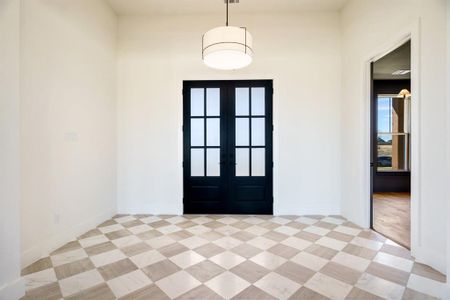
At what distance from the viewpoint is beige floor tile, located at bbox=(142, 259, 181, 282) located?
2244 millimetres

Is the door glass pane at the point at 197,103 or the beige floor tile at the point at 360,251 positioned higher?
the door glass pane at the point at 197,103

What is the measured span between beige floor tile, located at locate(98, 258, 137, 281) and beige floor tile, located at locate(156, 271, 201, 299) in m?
0.44

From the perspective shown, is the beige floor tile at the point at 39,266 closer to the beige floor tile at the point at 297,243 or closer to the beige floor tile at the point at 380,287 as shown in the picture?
the beige floor tile at the point at 297,243

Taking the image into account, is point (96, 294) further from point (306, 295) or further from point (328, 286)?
point (328, 286)

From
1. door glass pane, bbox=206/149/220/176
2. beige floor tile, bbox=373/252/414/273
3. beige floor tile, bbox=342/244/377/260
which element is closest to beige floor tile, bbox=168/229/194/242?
door glass pane, bbox=206/149/220/176

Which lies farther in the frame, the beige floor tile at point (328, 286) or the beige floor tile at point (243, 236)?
the beige floor tile at point (243, 236)

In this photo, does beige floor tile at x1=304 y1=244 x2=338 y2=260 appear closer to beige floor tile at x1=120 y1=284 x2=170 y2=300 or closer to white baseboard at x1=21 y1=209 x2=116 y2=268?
beige floor tile at x1=120 y1=284 x2=170 y2=300

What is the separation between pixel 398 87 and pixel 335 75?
3.81m

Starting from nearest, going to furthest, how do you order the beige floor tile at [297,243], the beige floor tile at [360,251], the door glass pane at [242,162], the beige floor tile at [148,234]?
the beige floor tile at [360,251] < the beige floor tile at [297,243] < the beige floor tile at [148,234] < the door glass pane at [242,162]

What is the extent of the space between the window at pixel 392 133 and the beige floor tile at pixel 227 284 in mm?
6067

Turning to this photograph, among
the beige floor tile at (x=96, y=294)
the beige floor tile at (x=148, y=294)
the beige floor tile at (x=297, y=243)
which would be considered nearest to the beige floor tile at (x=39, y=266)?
the beige floor tile at (x=96, y=294)

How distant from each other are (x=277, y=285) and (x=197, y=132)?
2.90 metres

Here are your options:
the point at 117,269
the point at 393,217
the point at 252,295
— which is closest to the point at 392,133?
the point at 393,217

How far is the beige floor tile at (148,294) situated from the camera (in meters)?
1.92
